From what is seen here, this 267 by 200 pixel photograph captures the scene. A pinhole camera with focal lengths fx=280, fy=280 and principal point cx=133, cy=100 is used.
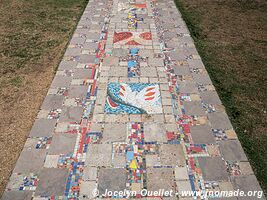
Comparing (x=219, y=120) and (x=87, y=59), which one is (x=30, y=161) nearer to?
(x=87, y=59)

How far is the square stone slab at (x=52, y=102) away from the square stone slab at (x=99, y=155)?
153 cm

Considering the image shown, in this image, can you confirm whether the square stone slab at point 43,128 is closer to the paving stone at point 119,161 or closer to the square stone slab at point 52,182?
the square stone slab at point 52,182

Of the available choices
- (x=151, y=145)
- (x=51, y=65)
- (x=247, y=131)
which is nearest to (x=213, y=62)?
(x=247, y=131)

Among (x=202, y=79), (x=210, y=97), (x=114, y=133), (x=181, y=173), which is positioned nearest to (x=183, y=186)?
(x=181, y=173)

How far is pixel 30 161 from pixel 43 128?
876 millimetres

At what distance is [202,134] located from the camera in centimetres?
596

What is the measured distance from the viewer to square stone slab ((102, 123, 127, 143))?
5.84 meters

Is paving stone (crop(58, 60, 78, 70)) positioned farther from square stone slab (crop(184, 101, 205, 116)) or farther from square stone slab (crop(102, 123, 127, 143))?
square stone slab (crop(184, 101, 205, 116))

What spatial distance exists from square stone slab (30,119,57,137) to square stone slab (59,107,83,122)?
219mm

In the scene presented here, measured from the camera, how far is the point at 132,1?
39.8ft

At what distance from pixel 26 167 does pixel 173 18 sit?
25.8 ft

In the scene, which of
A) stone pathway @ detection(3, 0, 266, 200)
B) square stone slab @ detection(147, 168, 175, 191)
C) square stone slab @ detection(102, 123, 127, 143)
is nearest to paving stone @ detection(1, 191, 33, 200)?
stone pathway @ detection(3, 0, 266, 200)

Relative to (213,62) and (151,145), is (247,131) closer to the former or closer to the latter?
(151,145)

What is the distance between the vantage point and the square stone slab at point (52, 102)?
6570mm
